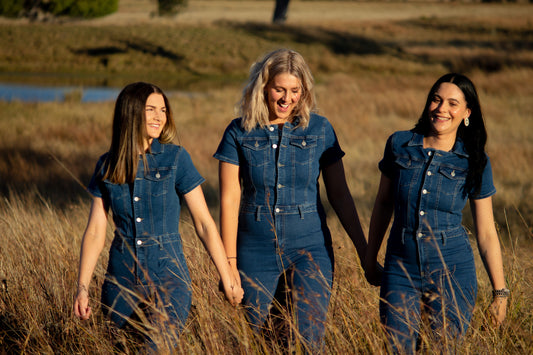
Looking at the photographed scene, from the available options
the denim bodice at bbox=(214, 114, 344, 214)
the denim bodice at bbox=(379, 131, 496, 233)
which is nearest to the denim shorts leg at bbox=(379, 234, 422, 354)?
the denim bodice at bbox=(379, 131, 496, 233)

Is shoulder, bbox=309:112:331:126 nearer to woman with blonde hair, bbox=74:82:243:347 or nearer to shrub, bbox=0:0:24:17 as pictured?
woman with blonde hair, bbox=74:82:243:347

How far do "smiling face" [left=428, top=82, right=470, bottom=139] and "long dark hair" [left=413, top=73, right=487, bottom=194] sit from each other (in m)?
0.02

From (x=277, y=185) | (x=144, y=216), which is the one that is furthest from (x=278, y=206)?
(x=144, y=216)

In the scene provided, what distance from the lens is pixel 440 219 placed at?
280 centimetres

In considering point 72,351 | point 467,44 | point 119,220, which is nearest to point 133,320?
point 119,220

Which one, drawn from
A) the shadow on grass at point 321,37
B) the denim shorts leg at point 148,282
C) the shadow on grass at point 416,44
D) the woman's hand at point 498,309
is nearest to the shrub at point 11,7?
the shadow on grass at point 321,37

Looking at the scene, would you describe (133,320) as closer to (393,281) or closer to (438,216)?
(393,281)

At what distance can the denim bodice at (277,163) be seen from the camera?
3006 millimetres

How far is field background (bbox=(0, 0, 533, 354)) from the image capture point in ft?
10.7

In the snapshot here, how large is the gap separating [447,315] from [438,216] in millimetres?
482

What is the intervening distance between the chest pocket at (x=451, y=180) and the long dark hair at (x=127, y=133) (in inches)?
59.5

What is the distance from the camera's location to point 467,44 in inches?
1558

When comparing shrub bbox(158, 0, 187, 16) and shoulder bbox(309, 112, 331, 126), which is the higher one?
shrub bbox(158, 0, 187, 16)

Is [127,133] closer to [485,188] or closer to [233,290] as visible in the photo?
[233,290]
